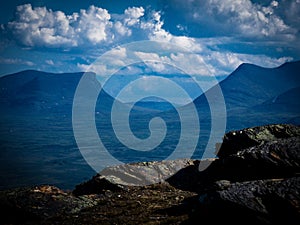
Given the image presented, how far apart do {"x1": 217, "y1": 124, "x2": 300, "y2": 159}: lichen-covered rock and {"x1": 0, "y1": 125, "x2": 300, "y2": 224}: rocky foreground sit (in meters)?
0.08

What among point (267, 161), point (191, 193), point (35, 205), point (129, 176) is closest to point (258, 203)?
point (267, 161)

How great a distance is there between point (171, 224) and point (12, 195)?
13456 millimetres

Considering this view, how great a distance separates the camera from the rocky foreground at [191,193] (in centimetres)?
1473

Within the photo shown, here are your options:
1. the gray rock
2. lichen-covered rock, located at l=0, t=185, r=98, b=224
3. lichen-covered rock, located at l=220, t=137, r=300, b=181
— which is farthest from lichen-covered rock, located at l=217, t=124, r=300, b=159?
lichen-covered rock, located at l=0, t=185, r=98, b=224

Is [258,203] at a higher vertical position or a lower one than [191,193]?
higher

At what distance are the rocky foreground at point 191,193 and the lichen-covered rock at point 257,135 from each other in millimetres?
82

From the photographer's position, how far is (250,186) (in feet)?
52.5

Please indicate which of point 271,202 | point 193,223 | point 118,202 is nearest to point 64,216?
point 118,202

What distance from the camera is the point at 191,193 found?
26.2 meters

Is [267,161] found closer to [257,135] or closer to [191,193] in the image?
[257,135]

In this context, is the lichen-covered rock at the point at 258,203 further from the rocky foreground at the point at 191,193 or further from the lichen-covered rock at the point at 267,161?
the lichen-covered rock at the point at 267,161

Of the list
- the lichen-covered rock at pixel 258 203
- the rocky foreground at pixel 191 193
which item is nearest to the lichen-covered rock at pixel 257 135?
the rocky foreground at pixel 191 193

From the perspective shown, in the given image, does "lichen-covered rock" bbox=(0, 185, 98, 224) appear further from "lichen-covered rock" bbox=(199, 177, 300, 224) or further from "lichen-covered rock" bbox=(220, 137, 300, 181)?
"lichen-covered rock" bbox=(220, 137, 300, 181)

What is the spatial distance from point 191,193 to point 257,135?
836 cm
